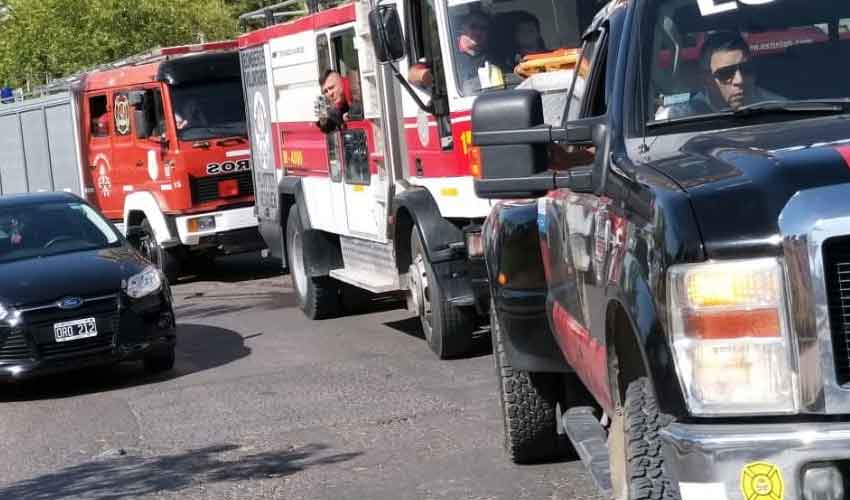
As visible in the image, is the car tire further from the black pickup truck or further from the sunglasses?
the sunglasses

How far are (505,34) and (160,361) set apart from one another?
3771 mm

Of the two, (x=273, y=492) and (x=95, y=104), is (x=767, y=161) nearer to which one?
(x=273, y=492)

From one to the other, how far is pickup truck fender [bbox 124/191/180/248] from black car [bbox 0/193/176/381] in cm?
678

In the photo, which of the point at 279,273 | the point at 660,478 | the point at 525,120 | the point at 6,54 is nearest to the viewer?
the point at 660,478

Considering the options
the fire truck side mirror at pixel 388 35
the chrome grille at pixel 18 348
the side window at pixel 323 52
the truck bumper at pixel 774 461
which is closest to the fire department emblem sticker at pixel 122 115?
the side window at pixel 323 52

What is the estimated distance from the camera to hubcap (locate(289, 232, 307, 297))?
1516cm

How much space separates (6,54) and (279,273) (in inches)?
821

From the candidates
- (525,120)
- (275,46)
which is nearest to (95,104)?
(275,46)

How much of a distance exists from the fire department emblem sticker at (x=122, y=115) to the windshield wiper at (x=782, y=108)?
15.7 metres

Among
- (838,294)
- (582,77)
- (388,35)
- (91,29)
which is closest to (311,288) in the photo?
(388,35)

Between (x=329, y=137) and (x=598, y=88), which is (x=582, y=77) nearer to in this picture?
(x=598, y=88)

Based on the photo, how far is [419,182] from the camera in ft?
37.8

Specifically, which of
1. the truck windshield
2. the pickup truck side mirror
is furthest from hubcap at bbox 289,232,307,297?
the pickup truck side mirror

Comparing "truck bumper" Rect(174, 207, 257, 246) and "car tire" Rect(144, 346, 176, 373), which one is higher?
"truck bumper" Rect(174, 207, 257, 246)
